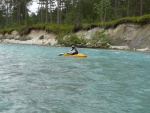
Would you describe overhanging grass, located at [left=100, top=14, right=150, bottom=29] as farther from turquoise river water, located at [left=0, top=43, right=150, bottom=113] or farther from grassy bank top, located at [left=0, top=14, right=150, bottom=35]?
turquoise river water, located at [left=0, top=43, right=150, bottom=113]

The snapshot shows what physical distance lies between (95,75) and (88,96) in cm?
417

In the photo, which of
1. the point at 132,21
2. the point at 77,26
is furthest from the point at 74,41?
the point at 132,21

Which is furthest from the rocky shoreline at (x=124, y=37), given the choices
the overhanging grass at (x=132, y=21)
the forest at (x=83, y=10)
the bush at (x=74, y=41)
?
the forest at (x=83, y=10)

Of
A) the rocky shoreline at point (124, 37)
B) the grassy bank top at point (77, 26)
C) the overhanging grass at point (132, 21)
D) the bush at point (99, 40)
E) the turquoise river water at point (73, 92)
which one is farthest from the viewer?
the bush at point (99, 40)

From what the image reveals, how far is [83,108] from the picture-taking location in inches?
316

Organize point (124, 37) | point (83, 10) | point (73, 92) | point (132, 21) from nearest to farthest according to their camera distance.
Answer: point (73, 92), point (124, 37), point (132, 21), point (83, 10)

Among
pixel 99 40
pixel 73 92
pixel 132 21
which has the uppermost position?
pixel 132 21

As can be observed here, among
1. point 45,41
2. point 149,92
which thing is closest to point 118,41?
point 45,41

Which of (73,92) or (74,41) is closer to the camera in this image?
(73,92)

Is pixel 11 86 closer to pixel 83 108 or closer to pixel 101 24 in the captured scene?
pixel 83 108

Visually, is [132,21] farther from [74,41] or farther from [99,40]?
[74,41]

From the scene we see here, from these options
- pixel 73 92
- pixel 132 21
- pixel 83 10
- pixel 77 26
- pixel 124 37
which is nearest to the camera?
pixel 73 92

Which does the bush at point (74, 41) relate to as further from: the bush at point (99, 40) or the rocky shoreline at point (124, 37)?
the rocky shoreline at point (124, 37)

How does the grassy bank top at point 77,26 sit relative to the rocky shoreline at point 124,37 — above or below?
above
